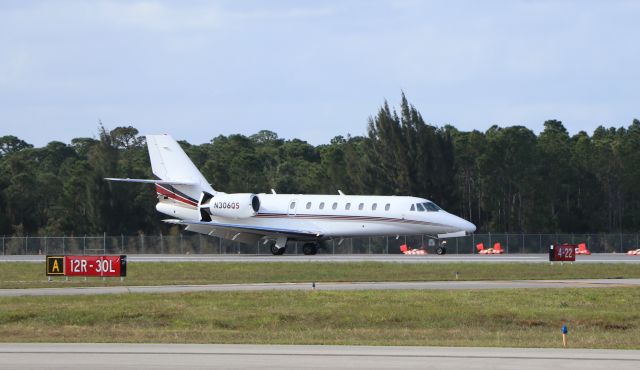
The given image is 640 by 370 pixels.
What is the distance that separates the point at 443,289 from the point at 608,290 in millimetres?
4838

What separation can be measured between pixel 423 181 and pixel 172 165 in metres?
22.7

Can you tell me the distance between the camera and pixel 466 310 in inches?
1100

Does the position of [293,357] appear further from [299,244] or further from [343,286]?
[299,244]

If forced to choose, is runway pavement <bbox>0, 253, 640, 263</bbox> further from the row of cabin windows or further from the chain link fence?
the chain link fence

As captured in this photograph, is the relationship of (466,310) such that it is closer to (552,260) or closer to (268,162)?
(552,260)

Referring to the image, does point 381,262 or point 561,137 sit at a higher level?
point 561,137

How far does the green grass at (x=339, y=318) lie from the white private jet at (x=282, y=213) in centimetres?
2447

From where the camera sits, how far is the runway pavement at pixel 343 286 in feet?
112

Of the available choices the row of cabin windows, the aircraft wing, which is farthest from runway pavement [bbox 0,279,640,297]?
the aircraft wing

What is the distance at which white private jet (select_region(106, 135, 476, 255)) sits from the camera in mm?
57031

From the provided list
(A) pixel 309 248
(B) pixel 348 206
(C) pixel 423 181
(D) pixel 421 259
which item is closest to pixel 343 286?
(D) pixel 421 259

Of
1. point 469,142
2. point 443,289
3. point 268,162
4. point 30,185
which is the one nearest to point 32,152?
point 268,162

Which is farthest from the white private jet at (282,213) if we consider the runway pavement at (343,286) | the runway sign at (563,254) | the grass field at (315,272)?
the runway pavement at (343,286)

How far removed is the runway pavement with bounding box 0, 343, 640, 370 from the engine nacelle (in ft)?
130
